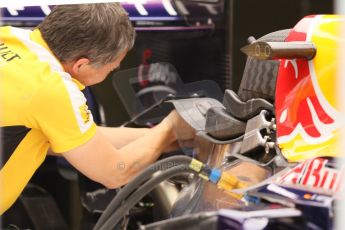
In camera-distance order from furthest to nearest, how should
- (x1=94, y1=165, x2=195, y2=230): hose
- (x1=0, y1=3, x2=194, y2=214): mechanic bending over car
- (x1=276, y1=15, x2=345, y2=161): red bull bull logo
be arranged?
(x1=0, y1=3, x2=194, y2=214): mechanic bending over car < (x1=94, y1=165, x2=195, y2=230): hose < (x1=276, y1=15, x2=345, y2=161): red bull bull logo

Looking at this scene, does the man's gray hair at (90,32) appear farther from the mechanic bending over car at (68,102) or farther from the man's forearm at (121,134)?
the man's forearm at (121,134)

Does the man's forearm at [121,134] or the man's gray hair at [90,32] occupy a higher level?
the man's gray hair at [90,32]

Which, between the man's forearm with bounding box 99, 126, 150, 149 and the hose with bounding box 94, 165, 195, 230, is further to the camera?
the man's forearm with bounding box 99, 126, 150, 149

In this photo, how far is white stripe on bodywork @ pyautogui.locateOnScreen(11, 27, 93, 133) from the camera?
1188mm

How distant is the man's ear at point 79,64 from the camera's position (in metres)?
1.23

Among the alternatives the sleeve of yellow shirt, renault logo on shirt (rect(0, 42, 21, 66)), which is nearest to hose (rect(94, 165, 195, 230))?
the sleeve of yellow shirt

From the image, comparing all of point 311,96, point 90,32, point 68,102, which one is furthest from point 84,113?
point 311,96

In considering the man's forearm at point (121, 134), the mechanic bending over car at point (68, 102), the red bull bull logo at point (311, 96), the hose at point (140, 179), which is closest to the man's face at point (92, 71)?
the mechanic bending over car at point (68, 102)

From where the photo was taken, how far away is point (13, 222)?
137 cm

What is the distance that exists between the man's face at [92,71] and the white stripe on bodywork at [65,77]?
36 mm

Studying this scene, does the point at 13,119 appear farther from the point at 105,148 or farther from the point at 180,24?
the point at 180,24

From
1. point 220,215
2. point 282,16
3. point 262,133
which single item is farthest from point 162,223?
point 282,16

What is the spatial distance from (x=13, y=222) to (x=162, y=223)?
1.79 ft

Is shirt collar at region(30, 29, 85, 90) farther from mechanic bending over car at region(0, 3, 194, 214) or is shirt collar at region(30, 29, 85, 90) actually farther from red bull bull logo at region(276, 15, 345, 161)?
red bull bull logo at region(276, 15, 345, 161)
